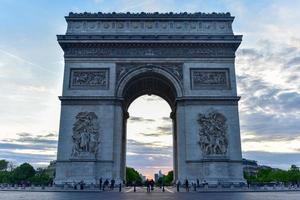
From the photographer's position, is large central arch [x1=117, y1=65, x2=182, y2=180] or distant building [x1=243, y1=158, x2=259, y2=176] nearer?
large central arch [x1=117, y1=65, x2=182, y2=180]

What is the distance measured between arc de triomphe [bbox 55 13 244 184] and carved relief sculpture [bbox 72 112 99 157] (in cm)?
8

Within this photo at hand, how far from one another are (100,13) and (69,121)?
1077 cm

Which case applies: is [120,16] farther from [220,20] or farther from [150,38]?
[220,20]

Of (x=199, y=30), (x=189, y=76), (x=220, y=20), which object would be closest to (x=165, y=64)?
(x=189, y=76)

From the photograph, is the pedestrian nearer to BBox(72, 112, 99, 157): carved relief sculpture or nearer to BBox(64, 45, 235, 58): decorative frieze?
BBox(72, 112, 99, 157): carved relief sculpture

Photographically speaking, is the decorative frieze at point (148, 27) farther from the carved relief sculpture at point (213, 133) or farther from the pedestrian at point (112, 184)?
the pedestrian at point (112, 184)

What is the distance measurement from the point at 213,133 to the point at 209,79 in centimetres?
504

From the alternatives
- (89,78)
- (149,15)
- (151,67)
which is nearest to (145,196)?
A: (151,67)

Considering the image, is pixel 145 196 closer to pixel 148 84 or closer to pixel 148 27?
pixel 148 84

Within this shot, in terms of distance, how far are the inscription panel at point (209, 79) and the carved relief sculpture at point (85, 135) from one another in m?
9.50

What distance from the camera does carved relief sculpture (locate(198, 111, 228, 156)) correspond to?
27.8m

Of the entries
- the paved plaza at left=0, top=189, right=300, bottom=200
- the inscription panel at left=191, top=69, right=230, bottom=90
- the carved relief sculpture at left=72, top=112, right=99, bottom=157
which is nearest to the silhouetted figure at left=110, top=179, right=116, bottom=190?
the carved relief sculpture at left=72, top=112, right=99, bottom=157

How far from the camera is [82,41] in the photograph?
→ 98.6 ft

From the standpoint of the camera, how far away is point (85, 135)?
28125 millimetres
